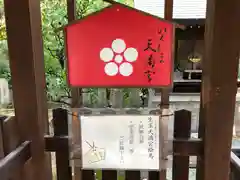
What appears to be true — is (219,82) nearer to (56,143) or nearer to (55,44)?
(56,143)

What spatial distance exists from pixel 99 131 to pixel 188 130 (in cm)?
35

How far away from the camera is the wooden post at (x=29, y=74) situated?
105cm

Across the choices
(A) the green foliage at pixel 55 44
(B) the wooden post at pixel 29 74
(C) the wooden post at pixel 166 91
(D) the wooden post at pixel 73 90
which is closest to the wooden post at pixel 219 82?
(C) the wooden post at pixel 166 91

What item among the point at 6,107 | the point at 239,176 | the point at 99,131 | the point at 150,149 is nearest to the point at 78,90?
the point at 99,131

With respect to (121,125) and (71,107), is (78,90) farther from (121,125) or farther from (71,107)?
(121,125)

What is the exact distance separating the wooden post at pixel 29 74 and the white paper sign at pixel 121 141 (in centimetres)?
18

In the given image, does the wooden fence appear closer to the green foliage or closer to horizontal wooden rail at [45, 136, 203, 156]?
horizontal wooden rail at [45, 136, 203, 156]

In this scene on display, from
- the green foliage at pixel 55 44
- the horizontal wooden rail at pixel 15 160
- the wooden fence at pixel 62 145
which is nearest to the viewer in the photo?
the horizontal wooden rail at pixel 15 160

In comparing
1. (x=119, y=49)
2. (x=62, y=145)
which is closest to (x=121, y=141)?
(x=62, y=145)

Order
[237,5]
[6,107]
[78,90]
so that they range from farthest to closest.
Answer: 1. [6,107]
2. [78,90]
3. [237,5]

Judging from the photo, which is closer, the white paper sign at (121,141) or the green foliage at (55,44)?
the white paper sign at (121,141)

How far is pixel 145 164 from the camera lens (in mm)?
1133

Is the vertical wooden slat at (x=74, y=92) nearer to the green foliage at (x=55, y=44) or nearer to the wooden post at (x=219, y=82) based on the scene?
the wooden post at (x=219, y=82)

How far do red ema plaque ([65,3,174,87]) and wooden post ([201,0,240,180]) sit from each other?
14 centimetres
